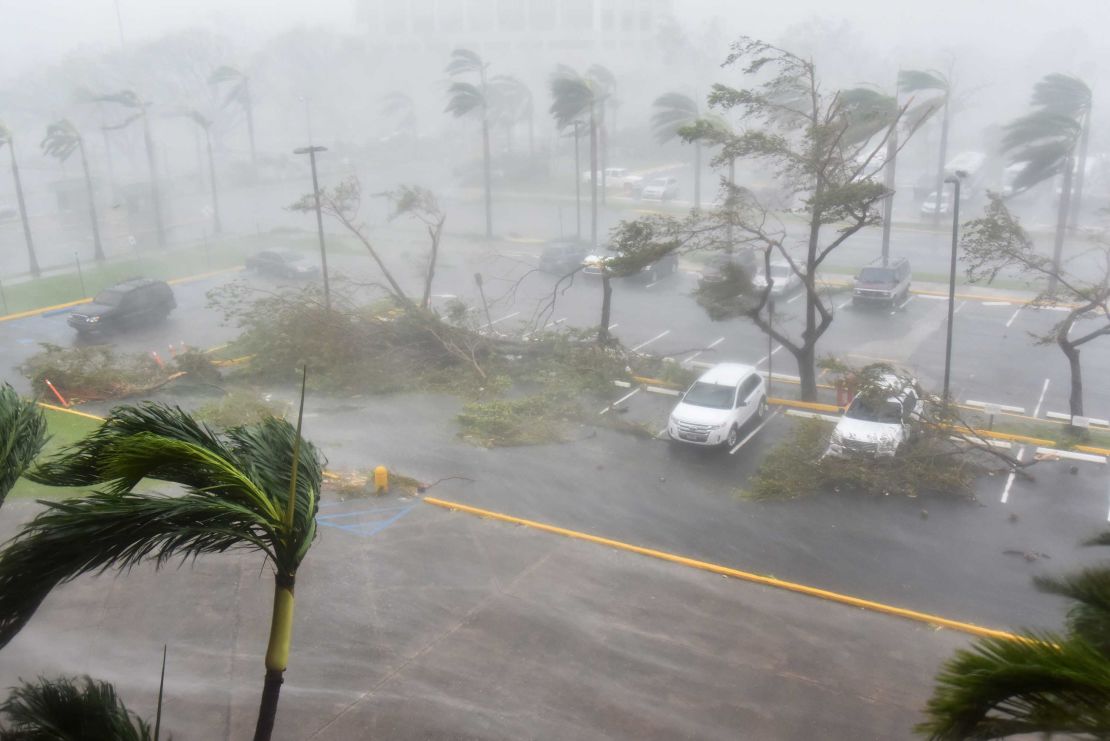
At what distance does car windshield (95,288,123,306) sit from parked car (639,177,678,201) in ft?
102

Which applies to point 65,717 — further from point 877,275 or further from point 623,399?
point 877,275

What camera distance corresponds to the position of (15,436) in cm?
666

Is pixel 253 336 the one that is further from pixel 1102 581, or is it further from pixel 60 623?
pixel 1102 581

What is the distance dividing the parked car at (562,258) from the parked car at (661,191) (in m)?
17.1

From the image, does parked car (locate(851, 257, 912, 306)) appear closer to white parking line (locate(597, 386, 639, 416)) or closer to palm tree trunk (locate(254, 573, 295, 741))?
white parking line (locate(597, 386, 639, 416))

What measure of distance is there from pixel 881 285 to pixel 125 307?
79.8 feet

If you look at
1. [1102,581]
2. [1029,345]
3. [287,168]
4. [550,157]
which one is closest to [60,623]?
[1102,581]

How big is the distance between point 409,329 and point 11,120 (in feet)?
276

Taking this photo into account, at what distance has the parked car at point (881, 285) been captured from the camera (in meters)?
29.3

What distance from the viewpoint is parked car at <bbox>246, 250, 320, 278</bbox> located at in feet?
117

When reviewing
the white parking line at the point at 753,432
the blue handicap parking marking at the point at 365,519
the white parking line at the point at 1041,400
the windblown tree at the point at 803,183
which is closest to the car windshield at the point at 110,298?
the blue handicap parking marking at the point at 365,519

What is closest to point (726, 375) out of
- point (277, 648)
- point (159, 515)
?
point (277, 648)

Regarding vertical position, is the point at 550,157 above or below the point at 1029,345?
above

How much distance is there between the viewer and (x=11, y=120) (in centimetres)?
8806
